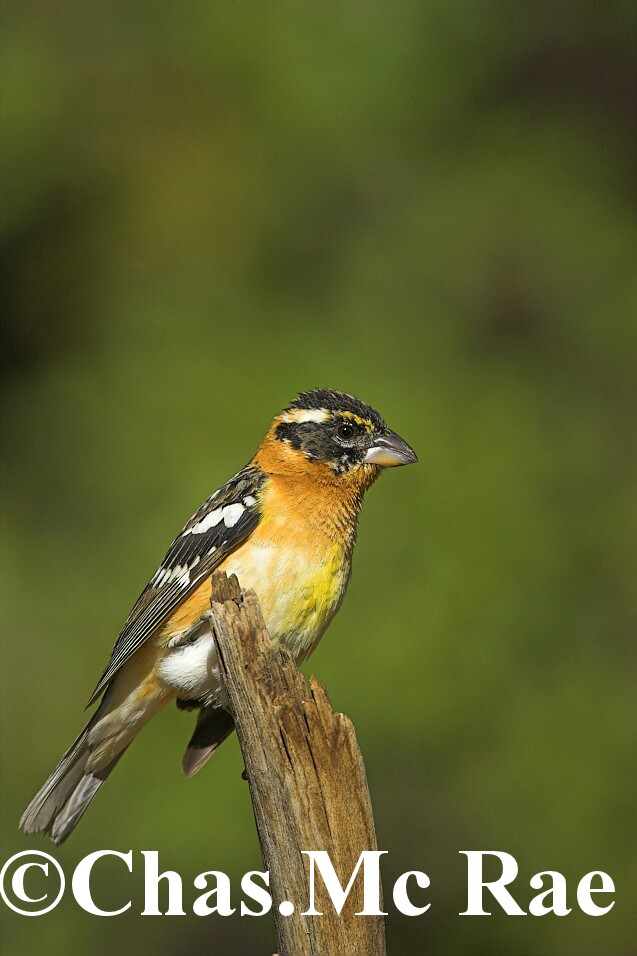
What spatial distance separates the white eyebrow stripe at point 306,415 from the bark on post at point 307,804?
1.26 metres

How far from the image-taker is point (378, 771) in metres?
6.37

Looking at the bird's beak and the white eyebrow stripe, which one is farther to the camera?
the white eyebrow stripe

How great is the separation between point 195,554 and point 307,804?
123 centimetres

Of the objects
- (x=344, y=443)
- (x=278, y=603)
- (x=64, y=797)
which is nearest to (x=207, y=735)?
(x=64, y=797)

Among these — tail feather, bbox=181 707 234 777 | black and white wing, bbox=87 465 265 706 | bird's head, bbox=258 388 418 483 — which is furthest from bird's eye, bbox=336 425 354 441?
tail feather, bbox=181 707 234 777

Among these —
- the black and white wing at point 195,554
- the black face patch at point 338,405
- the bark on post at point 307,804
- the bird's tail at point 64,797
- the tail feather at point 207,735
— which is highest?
the black face patch at point 338,405

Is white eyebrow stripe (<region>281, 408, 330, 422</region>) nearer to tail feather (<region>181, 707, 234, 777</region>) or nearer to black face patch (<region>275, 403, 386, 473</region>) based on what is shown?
black face patch (<region>275, 403, 386, 473</region>)

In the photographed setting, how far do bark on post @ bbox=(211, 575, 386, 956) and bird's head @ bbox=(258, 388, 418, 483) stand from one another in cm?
115

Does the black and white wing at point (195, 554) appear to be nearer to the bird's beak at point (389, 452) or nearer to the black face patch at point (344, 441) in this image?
the black face patch at point (344, 441)

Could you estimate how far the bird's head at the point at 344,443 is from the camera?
406 cm

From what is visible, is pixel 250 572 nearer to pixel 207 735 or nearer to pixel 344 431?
pixel 344 431

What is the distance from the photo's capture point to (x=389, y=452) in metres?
4.04

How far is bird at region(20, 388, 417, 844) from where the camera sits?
12.7 feet

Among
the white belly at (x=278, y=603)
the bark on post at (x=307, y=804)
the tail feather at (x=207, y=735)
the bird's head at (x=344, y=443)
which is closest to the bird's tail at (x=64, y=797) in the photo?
the tail feather at (x=207, y=735)
